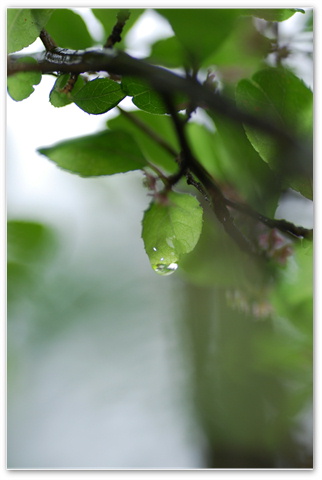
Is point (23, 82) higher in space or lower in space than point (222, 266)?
higher

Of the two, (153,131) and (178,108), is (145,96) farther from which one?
(153,131)

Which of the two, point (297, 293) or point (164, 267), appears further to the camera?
point (297, 293)

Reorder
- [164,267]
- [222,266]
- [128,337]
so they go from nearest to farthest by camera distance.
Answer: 1. [164,267]
2. [222,266]
3. [128,337]

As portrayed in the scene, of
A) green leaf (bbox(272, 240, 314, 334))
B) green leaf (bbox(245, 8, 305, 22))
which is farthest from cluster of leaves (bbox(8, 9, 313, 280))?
green leaf (bbox(272, 240, 314, 334))

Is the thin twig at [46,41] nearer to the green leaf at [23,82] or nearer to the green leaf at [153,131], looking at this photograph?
the green leaf at [23,82]

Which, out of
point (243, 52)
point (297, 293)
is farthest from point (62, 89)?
point (297, 293)

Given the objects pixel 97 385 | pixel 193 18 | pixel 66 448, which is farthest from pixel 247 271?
pixel 97 385

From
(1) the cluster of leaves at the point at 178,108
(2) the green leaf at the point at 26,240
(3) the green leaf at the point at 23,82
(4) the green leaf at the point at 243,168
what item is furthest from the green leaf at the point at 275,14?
(2) the green leaf at the point at 26,240
